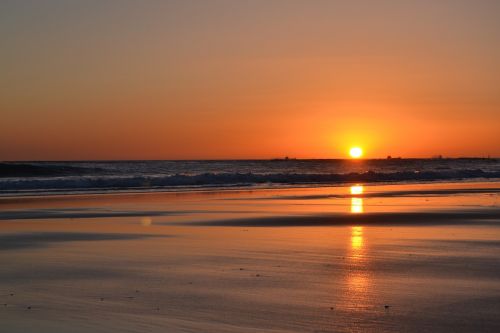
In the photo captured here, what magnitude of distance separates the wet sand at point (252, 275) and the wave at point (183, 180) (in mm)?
21476

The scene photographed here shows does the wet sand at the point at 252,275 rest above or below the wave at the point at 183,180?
below

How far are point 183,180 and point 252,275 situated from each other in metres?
34.9

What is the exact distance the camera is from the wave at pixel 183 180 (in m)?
37.9

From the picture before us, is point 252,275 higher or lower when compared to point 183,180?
lower

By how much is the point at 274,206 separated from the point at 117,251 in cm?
1163

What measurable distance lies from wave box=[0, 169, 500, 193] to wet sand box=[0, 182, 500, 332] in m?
21.5

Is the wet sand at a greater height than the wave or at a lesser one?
lesser

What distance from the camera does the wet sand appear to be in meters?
6.53

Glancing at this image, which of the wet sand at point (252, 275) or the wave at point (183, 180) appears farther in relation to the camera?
the wave at point (183, 180)

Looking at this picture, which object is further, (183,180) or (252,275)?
(183,180)

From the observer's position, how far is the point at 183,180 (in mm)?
43531

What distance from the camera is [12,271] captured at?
9.41 meters

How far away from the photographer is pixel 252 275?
351 inches

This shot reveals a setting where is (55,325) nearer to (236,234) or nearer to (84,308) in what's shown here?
(84,308)
